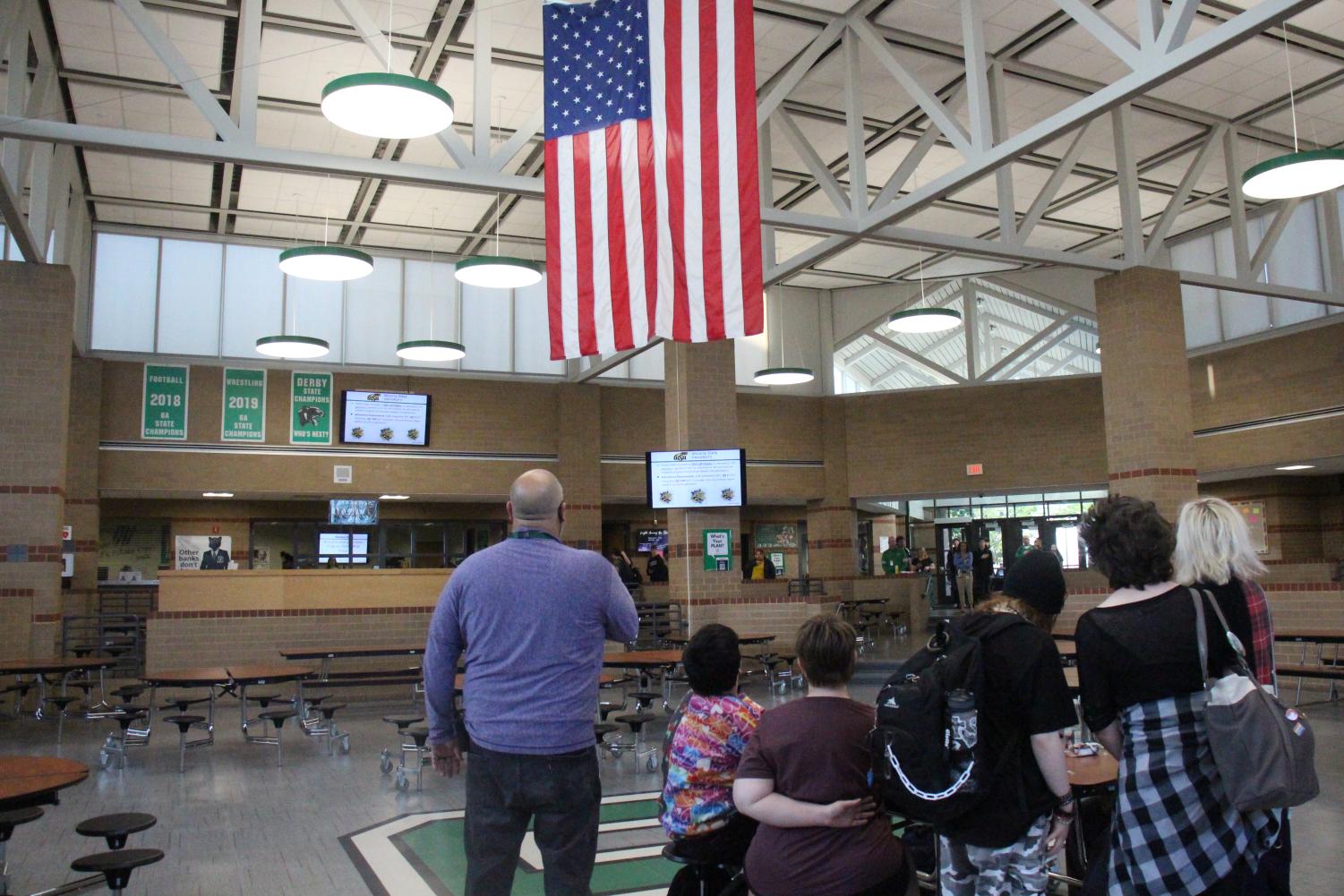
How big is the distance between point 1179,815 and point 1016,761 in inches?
14.9

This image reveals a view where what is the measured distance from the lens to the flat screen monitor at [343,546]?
63.7 ft

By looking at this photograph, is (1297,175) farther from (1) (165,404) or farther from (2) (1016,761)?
(1) (165,404)

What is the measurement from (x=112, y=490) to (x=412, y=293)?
582 cm

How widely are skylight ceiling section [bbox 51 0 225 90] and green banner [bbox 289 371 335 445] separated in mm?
6282

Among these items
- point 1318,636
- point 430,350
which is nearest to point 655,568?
point 430,350

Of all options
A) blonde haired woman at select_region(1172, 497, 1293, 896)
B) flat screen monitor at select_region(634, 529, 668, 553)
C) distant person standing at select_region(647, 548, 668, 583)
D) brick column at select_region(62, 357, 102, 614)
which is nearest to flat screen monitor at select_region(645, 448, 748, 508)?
distant person standing at select_region(647, 548, 668, 583)

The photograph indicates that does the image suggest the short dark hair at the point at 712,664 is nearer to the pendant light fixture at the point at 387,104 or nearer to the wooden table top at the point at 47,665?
the pendant light fixture at the point at 387,104

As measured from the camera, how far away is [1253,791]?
2258mm

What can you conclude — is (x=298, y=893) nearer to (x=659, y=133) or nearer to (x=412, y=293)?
(x=659, y=133)

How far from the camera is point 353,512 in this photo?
687 inches

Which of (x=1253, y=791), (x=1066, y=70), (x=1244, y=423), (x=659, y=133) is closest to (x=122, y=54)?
(x=659, y=133)

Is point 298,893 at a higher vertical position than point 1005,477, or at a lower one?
lower

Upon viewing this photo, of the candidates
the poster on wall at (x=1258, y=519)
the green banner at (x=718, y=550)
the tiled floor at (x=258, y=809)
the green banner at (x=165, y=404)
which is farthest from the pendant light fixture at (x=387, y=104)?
the poster on wall at (x=1258, y=519)

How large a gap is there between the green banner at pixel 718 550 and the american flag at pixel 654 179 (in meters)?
6.60
